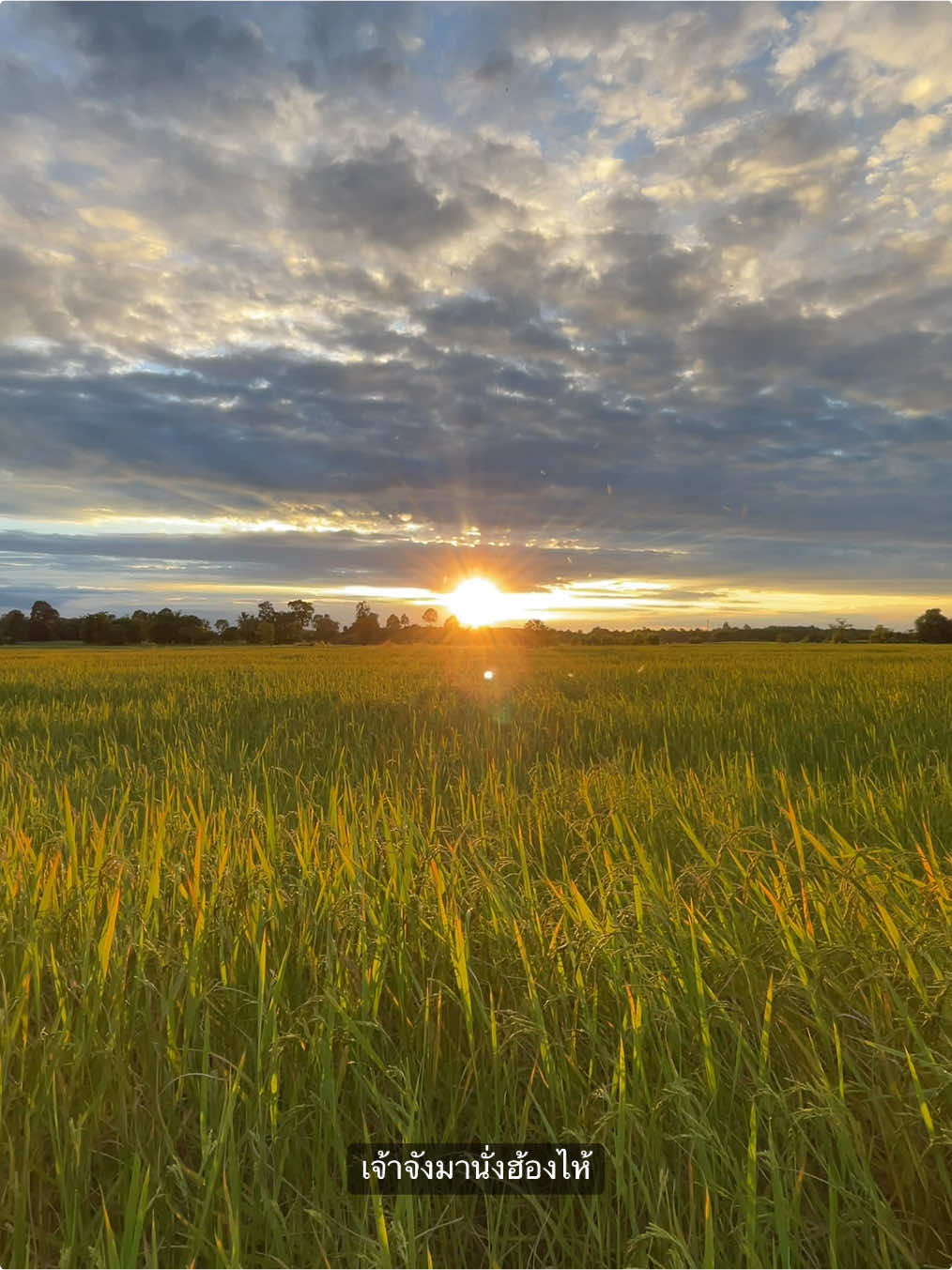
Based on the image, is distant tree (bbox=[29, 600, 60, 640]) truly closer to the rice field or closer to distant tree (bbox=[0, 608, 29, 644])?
distant tree (bbox=[0, 608, 29, 644])

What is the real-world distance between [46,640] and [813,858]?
380ft

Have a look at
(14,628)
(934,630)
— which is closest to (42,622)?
(14,628)

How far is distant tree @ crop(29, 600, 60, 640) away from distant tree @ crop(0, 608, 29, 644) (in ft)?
2.66

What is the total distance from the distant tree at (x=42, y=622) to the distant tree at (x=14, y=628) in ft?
2.66

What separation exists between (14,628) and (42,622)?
355cm

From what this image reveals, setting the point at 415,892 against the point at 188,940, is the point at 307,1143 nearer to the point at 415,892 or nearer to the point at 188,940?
the point at 188,940

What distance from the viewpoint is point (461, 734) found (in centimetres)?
698

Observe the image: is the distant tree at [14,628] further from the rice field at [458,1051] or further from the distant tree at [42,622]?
the rice field at [458,1051]

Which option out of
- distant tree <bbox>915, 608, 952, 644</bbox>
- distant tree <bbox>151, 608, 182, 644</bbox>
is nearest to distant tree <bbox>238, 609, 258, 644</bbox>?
distant tree <bbox>151, 608, 182, 644</bbox>

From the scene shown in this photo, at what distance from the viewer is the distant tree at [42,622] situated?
10181 cm

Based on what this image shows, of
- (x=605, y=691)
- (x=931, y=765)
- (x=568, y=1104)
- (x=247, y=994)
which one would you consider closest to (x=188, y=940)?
(x=247, y=994)

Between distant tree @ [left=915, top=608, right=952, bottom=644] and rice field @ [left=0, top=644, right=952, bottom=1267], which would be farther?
distant tree @ [left=915, top=608, right=952, bottom=644]

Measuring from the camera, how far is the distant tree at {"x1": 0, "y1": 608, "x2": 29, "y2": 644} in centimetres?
9776

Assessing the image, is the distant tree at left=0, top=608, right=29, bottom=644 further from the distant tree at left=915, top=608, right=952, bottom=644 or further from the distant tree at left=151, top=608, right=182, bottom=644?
the distant tree at left=915, top=608, right=952, bottom=644
